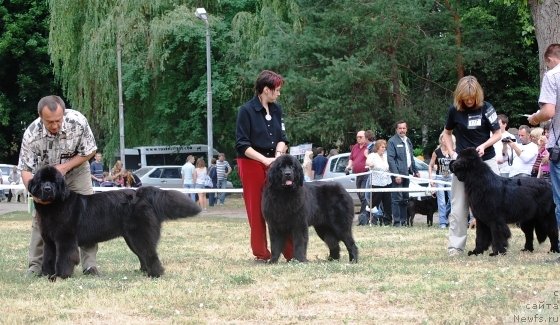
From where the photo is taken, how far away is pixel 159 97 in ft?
110

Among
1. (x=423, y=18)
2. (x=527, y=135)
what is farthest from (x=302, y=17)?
(x=527, y=135)

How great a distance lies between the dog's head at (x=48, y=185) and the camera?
7547 millimetres

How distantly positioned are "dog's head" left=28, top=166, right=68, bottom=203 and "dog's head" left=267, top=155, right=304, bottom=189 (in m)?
2.01

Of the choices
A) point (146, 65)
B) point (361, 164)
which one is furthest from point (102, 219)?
point (146, 65)

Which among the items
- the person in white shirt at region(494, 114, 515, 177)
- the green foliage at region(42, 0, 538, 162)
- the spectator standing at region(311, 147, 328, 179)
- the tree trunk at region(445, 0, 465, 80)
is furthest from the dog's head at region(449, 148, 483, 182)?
the tree trunk at region(445, 0, 465, 80)

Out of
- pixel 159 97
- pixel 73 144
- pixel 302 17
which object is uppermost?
pixel 302 17

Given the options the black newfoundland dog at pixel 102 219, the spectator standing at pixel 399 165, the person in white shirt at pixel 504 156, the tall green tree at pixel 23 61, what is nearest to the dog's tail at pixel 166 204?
the black newfoundland dog at pixel 102 219

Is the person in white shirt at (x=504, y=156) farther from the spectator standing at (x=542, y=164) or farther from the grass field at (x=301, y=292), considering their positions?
the grass field at (x=301, y=292)

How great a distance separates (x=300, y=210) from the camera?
8.70 meters

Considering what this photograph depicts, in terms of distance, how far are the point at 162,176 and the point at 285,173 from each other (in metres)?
27.8

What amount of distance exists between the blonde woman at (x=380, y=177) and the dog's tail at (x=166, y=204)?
9740 millimetres

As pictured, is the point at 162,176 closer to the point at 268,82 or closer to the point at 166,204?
the point at 268,82

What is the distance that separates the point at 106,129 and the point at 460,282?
30.1 meters

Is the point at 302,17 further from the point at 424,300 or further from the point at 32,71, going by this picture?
the point at 424,300
